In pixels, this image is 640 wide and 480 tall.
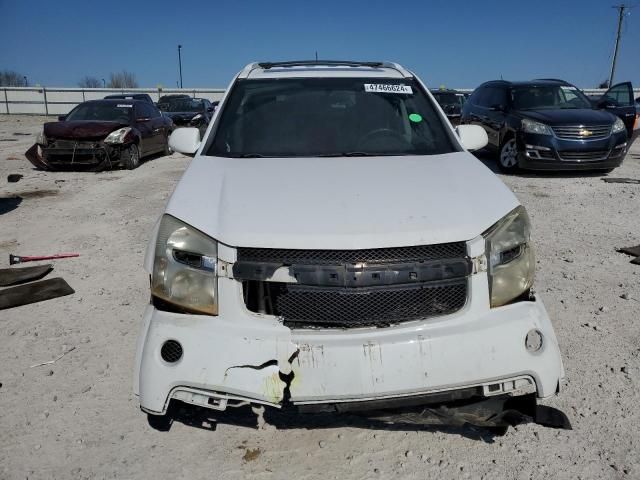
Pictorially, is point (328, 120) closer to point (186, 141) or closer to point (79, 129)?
point (186, 141)

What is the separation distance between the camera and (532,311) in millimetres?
2260

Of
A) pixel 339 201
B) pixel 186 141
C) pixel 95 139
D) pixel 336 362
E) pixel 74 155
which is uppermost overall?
pixel 186 141

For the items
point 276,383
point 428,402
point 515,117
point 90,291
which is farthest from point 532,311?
point 515,117

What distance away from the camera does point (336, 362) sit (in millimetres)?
2053

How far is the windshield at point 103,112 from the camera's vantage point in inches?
468

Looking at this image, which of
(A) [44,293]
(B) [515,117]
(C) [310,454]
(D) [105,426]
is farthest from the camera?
(B) [515,117]

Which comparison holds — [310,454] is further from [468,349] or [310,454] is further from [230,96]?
[230,96]

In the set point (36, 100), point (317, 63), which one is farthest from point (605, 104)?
point (36, 100)

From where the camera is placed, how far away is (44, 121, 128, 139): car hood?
1082 centimetres

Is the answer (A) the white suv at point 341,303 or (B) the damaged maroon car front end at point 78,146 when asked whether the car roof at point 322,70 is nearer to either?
(A) the white suv at point 341,303

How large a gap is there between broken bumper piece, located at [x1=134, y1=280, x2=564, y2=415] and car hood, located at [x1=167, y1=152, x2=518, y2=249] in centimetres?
33

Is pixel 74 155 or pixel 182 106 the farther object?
pixel 182 106

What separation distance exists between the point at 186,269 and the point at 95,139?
9893 mm

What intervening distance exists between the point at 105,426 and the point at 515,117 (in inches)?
357
